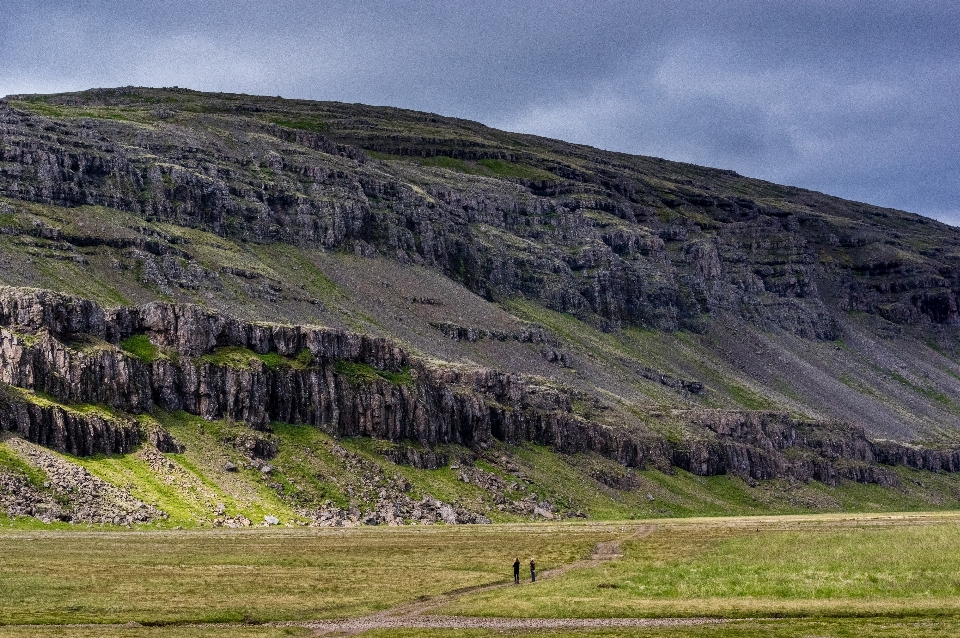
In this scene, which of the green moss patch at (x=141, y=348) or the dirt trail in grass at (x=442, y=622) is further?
the green moss patch at (x=141, y=348)

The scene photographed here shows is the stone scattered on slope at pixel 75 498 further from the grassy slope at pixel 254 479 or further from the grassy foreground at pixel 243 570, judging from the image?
the grassy foreground at pixel 243 570

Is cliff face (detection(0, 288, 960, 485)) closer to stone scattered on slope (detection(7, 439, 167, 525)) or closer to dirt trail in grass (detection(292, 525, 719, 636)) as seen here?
stone scattered on slope (detection(7, 439, 167, 525))

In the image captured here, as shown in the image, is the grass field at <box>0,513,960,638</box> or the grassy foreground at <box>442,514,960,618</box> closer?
the grass field at <box>0,513,960,638</box>

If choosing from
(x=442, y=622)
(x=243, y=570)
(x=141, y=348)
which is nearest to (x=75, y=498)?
(x=141, y=348)

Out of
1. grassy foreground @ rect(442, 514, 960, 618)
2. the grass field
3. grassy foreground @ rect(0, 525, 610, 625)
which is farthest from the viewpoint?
grassy foreground @ rect(0, 525, 610, 625)

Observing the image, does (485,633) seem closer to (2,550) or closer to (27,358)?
A: (2,550)

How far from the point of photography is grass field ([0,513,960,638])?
6031 centimetres

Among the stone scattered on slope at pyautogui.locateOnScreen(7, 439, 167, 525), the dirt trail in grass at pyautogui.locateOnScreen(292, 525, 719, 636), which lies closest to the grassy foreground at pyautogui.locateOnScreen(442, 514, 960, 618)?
the dirt trail in grass at pyautogui.locateOnScreen(292, 525, 719, 636)

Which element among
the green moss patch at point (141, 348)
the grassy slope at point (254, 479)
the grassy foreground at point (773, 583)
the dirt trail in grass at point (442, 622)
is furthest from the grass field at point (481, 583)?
the green moss patch at point (141, 348)

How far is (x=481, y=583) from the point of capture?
82500 mm

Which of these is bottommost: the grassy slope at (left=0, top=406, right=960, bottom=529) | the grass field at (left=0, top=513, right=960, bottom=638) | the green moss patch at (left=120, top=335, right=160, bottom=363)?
the grassy slope at (left=0, top=406, right=960, bottom=529)

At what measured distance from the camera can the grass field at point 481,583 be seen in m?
60.3

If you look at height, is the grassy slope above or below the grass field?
below

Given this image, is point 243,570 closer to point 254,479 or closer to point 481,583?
point 481,583
